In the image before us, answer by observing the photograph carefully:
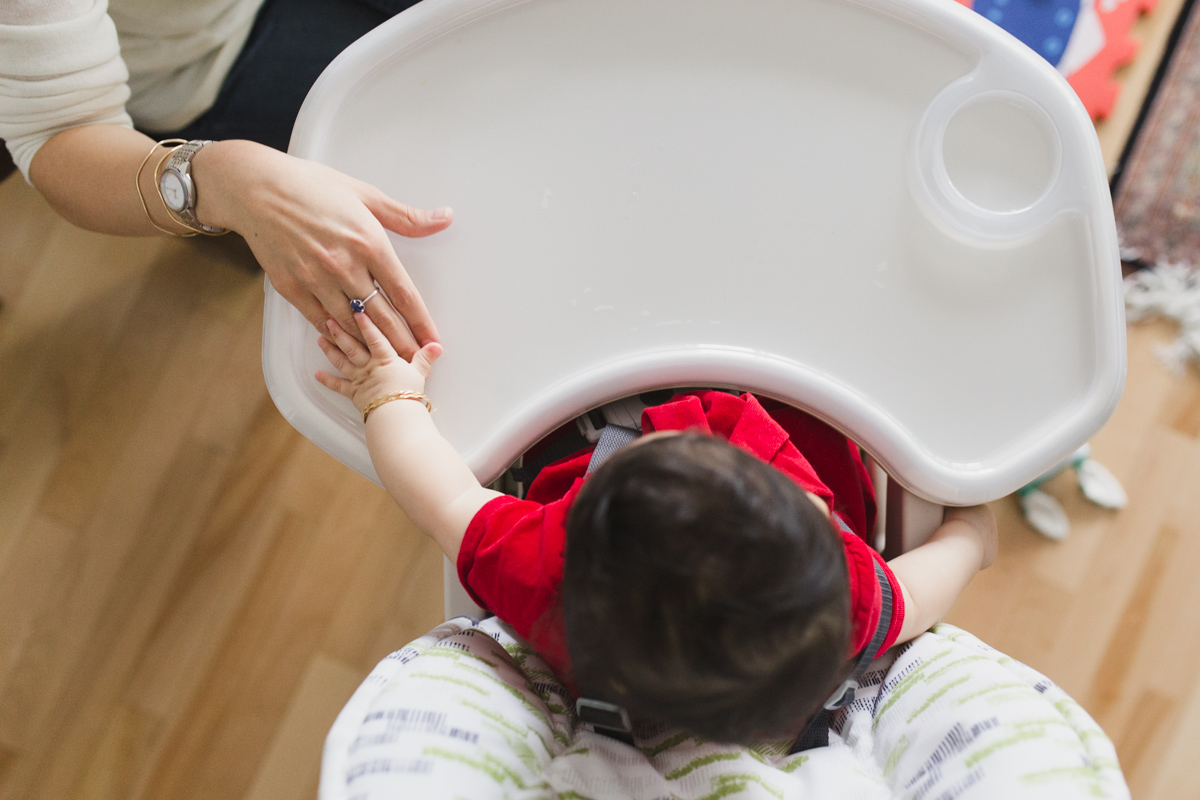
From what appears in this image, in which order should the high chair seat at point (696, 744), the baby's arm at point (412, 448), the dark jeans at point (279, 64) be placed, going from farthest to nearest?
the dark jeans at point (279, 64)
the baby's arm at point (412, 448)
the high chair seat at point (696, 744)

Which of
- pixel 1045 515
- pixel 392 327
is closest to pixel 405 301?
pixel 392 327

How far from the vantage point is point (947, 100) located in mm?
529

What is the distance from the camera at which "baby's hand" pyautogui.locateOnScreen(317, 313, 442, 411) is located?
1.73 feet

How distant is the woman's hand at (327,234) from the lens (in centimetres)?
53

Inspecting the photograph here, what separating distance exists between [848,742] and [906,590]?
110mm

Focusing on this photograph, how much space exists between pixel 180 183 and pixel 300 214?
0.11 metres

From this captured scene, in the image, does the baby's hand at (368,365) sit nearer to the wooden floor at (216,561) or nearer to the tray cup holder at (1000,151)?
the tray cup holder at (1000,151)

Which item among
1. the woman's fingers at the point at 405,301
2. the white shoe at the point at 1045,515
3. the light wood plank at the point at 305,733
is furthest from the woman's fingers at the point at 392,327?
the white shoe at the point at 1045,515

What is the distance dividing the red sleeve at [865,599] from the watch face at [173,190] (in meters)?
0.55

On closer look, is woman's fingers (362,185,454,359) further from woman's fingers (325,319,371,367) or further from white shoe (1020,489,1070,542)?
white shoe (1020,489,1070,542)

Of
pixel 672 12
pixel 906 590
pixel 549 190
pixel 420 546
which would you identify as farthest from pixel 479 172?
pixel 420 546

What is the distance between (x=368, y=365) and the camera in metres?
0.54

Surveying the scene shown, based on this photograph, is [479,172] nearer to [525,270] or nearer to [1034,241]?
[525,270]

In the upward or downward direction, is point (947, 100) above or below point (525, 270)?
above
